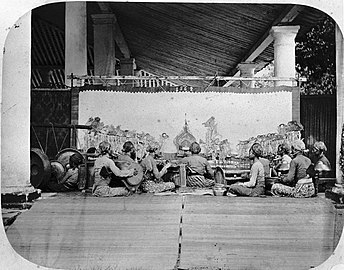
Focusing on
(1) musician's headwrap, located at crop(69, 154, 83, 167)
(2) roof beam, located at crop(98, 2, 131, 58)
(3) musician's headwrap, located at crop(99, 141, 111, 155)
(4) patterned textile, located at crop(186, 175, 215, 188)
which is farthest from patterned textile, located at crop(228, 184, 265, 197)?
(2) roof beam, located at crop(98, 2, 131, 58)

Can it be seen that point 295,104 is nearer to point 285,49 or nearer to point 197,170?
point 285,49

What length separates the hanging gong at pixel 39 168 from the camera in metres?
3.21

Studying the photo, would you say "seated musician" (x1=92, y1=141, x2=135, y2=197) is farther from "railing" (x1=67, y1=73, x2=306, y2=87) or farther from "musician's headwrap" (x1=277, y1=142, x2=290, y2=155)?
"musician's headwrap" (x1=277, y1=142, x2=290, y2=155)

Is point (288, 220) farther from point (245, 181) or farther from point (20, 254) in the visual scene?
point (20, 254)

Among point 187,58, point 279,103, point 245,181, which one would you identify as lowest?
point 245,181

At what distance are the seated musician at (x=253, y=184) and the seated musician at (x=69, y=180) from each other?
801 mm

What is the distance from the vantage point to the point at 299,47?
3.29 meters

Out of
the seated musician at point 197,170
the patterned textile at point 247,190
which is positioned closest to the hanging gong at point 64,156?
the seated musician at point 197,170

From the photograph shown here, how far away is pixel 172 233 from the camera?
3.12 m

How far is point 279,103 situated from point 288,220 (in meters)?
0.67

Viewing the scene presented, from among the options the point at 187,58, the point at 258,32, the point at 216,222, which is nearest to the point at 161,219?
the point at 216,222

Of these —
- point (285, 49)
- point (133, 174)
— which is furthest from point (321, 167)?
point (133, 174)

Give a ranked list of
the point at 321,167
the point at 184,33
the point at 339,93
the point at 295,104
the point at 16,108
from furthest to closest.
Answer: the point at 295,104 → the point at 184,33 → the point at 321,167 → the point at 339,93 → the point at 16,108

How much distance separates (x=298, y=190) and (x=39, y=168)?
1329 millimetres
